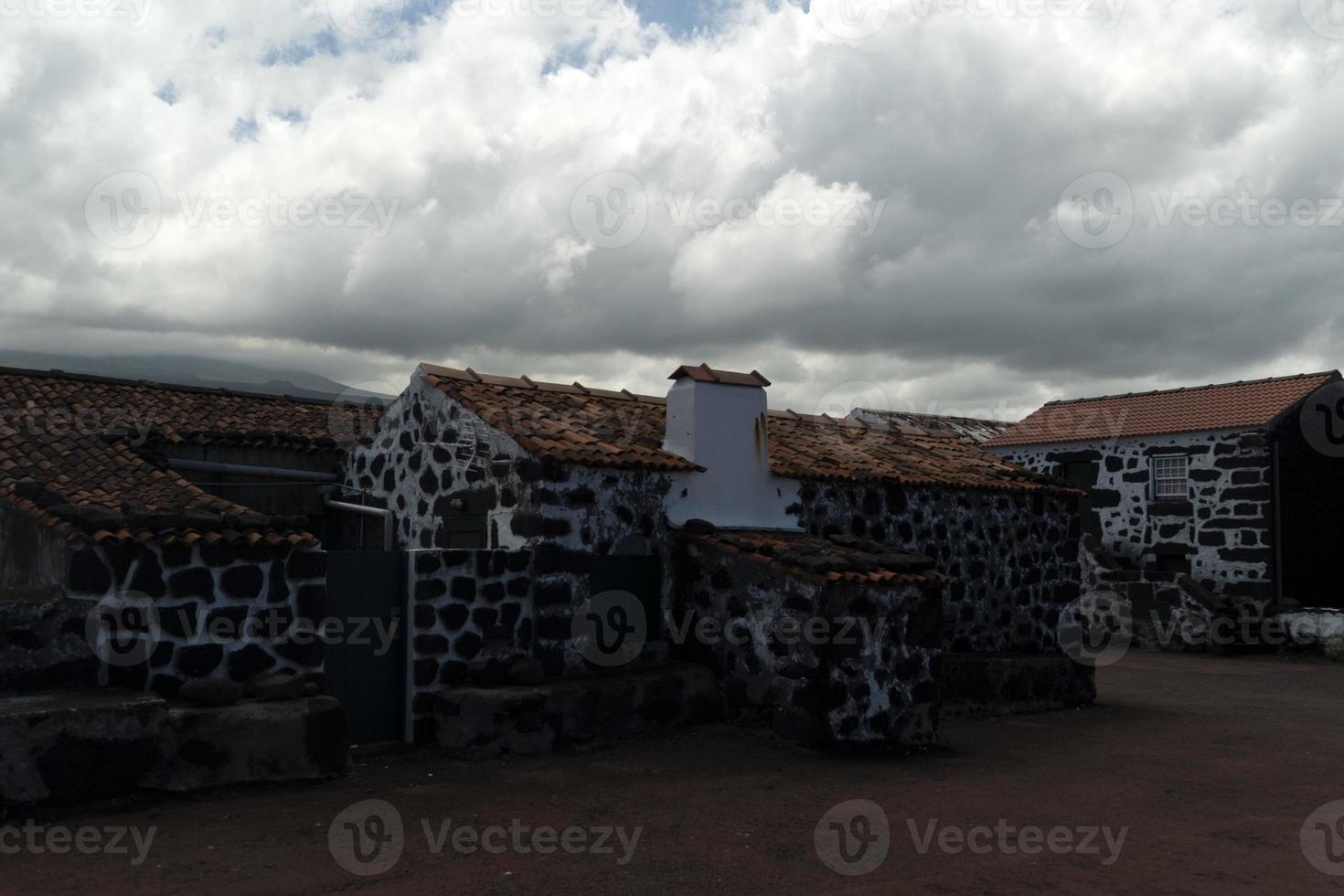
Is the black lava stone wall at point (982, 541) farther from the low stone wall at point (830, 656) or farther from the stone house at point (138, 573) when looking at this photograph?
the stone house at point (138, 573)

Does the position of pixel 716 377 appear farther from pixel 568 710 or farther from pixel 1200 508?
pixel 1200 508

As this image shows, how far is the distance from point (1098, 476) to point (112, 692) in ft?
74.4

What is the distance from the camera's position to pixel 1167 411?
84.0 feet

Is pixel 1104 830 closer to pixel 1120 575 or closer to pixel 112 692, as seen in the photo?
pixel 112 692

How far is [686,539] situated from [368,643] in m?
3.43

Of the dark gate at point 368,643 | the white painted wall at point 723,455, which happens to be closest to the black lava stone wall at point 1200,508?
the white painted wall at point 723,455

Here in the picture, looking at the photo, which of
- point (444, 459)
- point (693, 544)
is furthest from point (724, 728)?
point (444, 459)
